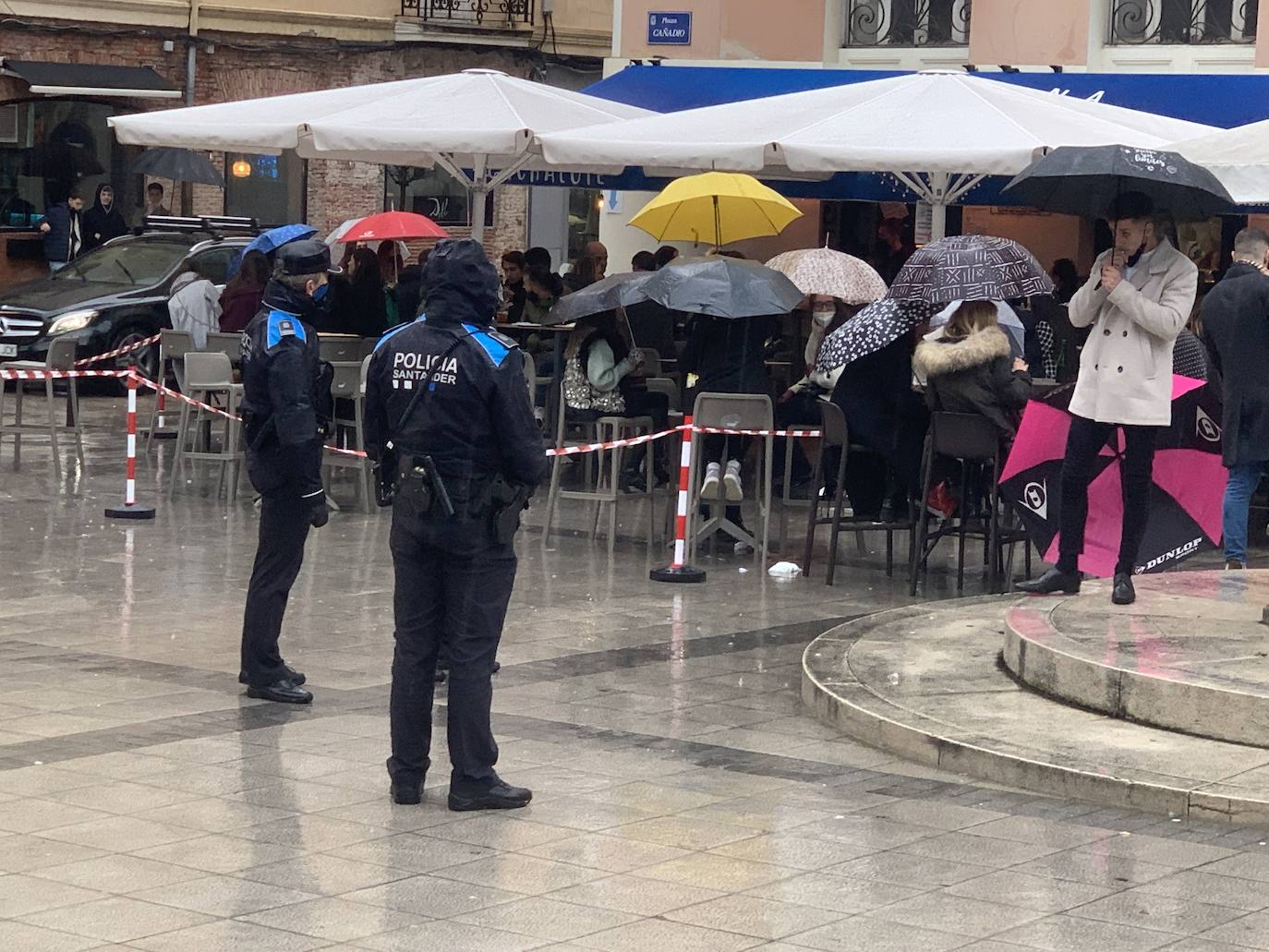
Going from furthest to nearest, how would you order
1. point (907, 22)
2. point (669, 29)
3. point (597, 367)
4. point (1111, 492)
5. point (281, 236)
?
point (669, 29)
point (907, 22)
point (597, 367)
point (1111, 492)
point (281, 236)

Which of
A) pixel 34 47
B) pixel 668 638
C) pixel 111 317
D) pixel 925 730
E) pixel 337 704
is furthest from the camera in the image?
→ pixel 34 47

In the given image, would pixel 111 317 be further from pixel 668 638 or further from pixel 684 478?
pixel 668 638

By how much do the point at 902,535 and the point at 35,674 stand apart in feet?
21.7

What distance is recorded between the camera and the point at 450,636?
718cm

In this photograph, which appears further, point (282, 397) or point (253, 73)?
point (253, 73)

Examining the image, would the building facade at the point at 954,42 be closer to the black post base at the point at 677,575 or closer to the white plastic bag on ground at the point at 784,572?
the white plastic bag on ground at the point at 784,572

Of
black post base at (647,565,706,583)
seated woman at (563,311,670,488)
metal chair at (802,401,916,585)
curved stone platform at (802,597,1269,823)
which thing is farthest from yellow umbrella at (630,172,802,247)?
curved stone platform at (802,597,1269,823)

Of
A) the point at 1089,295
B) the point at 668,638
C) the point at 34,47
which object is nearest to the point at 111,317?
the point at 34,47

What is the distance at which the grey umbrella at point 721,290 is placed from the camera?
41.9 ft

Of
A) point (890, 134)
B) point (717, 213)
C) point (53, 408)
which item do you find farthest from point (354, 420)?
point (890, 134)

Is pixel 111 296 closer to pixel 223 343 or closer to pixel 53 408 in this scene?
pixel 53 408

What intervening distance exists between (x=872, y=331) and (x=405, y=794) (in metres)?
5.84

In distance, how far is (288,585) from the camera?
8.93 m

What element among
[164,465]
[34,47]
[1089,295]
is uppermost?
[34,47]
